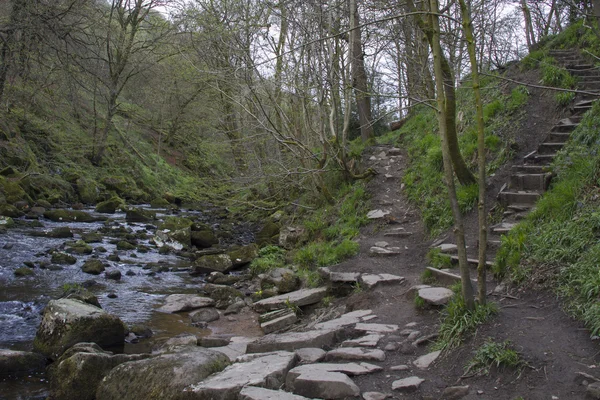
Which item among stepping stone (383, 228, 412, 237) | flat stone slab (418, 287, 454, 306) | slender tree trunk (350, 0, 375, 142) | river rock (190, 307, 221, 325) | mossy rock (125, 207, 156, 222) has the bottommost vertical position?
river rock (190, 307, 221, 325)

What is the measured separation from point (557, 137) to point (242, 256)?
7.09 metres

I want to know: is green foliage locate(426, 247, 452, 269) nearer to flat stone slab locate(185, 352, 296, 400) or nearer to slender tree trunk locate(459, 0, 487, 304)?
slender tree trunk locate(459, 0, 487, 304)

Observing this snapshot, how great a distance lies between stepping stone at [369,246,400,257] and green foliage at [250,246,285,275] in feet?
8.09

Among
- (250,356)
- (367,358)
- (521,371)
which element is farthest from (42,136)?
(521,371)

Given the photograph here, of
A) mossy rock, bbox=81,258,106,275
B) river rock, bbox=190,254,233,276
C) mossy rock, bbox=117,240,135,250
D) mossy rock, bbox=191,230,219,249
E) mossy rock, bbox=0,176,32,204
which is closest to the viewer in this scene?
mossy rock, bbox=81,258,106,275

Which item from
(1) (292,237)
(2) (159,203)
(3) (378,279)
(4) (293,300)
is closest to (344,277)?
(3) (378,279)

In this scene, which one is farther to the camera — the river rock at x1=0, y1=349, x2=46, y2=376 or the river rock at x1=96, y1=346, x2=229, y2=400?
the river rock at x1=0, y1=349, x2=46, y2=376

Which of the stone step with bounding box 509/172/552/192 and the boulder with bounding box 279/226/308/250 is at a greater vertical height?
the stone step with bounding box 509/172/552/192

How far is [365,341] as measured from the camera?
4.64 metres

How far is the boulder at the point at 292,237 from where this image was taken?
11.2 metres

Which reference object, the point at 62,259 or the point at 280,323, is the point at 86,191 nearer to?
the point at 62,259

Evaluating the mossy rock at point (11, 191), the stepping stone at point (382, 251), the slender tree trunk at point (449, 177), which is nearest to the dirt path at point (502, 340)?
the slender tree trunk at point (449, 177)

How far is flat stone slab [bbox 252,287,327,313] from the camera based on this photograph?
713 centimetres

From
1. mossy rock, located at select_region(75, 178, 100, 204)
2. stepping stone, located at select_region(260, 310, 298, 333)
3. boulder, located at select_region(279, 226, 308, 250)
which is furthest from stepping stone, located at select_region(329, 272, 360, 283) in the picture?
mossy rock, located at select_region(75, 178, 100, 204)
